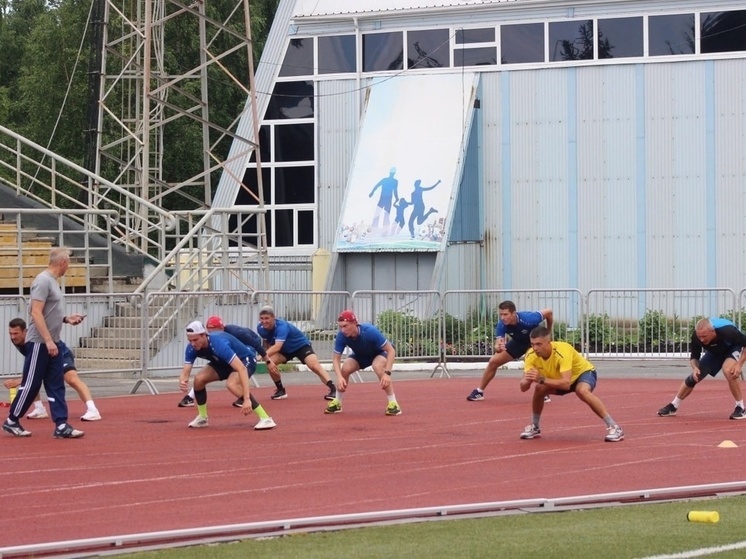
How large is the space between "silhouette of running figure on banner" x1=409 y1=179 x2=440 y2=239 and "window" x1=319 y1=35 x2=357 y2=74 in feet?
15.8

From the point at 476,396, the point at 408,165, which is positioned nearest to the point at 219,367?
the point at 476,396

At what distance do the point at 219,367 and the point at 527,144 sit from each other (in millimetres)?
20833

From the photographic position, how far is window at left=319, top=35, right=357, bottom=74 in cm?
3772

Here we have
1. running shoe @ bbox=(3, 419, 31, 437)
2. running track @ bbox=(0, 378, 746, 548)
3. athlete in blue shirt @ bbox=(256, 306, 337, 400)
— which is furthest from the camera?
athlete in blue shirt @ bbox=(256, 306, 337, 400)

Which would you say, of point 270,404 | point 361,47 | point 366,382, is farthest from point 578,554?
point 361,47

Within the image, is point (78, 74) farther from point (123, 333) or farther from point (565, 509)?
point (565, 509)

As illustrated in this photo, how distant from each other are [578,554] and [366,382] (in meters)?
15.5

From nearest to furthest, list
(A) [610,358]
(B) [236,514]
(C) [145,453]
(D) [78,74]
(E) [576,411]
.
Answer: (B) [236,514] → (C) [145,453] → (E) [576,411] → (A) [610,358] → (D) [78,74]

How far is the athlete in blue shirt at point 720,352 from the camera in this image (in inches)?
646

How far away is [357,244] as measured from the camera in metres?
35.2

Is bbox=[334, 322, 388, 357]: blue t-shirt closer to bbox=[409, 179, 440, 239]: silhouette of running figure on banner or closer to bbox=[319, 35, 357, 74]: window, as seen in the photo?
bbox=[409, 179, 440, 239]: silhouette of running figure on banner

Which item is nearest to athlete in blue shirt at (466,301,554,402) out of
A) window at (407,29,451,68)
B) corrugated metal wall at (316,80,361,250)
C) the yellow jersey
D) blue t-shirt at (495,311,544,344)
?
blue t-shirt at (495,311,544,344)

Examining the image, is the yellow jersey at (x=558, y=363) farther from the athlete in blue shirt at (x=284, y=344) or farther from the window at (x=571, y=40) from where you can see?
the window at (x=571, y=40)

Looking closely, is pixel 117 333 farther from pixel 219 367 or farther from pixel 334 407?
pixel 219 367
